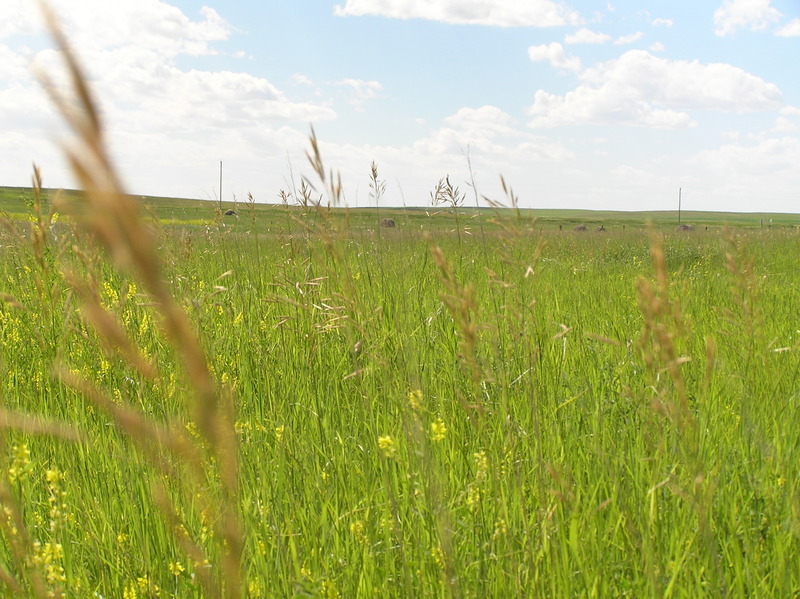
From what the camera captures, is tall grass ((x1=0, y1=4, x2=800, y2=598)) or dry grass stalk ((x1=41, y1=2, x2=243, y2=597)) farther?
tall grass ((x1=0, y1=4, x2=800, y2=598))

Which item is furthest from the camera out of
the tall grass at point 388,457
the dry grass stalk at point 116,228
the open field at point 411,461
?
the open field at point 411,461

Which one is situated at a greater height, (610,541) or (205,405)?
(205,405)

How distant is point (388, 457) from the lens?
80.1 inches

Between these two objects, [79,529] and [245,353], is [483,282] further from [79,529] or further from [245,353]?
[79,529]

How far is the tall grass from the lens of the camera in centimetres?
98

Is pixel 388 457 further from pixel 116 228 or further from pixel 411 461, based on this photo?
pixel 116 228

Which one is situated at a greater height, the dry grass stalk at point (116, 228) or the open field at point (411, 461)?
the dry grass stalk at point (116, 228)

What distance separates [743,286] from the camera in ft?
5.16

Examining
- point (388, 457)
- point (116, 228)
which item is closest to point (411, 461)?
point (388, 457)

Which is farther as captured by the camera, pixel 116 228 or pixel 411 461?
pixel 411 461

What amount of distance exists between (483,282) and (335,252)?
395 cm

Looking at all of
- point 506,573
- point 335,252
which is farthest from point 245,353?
point 506,573

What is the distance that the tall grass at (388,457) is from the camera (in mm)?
980

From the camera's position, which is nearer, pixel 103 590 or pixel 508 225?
pixel 103 590
